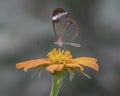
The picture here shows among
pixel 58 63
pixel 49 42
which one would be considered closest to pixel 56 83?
pixel 58 63

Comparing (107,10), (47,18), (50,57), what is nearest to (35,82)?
(47,18)

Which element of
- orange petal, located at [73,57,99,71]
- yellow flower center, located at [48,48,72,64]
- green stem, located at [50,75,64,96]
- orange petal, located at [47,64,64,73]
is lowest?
green stem, located at [50,75,64,96]

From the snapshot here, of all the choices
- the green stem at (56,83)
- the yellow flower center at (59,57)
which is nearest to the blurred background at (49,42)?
the yellow flower center at (59,57)

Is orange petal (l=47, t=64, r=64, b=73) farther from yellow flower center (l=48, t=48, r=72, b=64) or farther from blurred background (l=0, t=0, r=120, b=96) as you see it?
blurred background (l=0, t=0, r=120, b=96)

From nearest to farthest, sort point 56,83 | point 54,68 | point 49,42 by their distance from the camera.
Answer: point 54,68, point 56,83, point 49,42

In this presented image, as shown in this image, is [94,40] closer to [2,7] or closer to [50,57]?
[2,7]

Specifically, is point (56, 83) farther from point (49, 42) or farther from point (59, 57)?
point (49, 42)

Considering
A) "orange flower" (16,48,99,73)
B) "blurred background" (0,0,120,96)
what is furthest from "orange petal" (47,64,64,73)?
"blurred background" (0,0,120,96)

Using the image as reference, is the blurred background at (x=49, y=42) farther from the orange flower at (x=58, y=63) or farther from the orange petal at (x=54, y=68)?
the orange petal at (x=54, y=68)
